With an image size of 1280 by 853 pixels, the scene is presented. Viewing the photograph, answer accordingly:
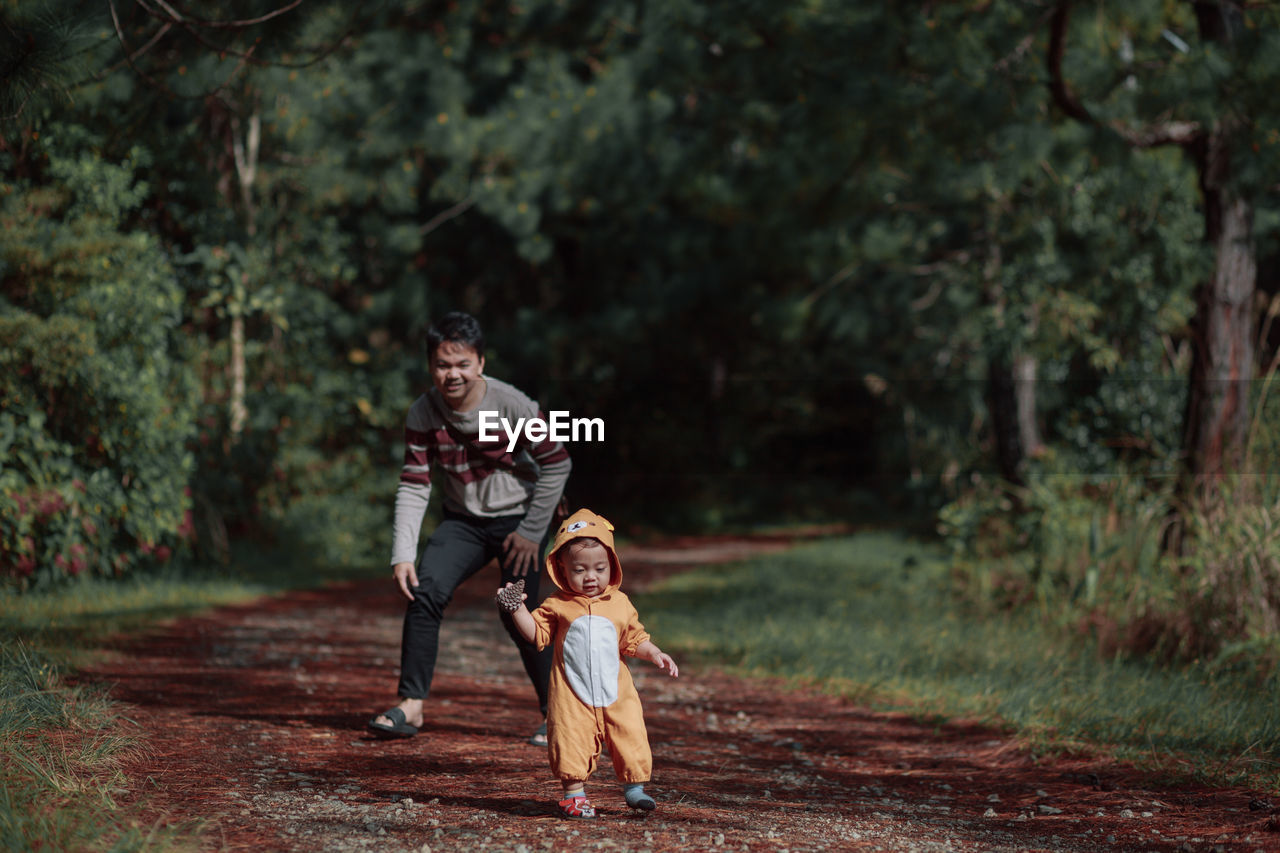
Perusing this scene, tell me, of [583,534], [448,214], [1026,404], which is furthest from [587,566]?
[448,214]

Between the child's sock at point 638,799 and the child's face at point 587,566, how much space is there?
0.63 m

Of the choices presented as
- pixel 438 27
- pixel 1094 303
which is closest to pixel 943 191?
pixel 1094 303

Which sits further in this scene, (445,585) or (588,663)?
(445,585)

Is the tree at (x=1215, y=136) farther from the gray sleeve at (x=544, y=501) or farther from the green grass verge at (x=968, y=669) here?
the gray sleeve at (x=544, y=501)

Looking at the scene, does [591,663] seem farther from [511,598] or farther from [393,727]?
[393,727]

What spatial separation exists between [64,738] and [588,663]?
1861 mm

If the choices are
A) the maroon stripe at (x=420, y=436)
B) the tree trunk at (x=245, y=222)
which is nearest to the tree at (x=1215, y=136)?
the maroon stripe at (x=420, y=436)

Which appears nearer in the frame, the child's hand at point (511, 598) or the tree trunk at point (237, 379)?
the child's hand at point (511, 598)

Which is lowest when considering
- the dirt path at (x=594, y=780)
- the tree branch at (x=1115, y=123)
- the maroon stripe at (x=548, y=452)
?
the dirt path at (x=594, y=780)

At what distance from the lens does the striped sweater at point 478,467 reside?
4.55 metres

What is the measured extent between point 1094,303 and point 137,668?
8.26 metres

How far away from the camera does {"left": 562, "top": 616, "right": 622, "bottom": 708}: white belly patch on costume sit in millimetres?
3633

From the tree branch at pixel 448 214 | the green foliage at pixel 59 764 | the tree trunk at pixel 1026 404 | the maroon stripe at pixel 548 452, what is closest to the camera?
the green foliage at pixel 59 764

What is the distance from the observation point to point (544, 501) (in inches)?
178
